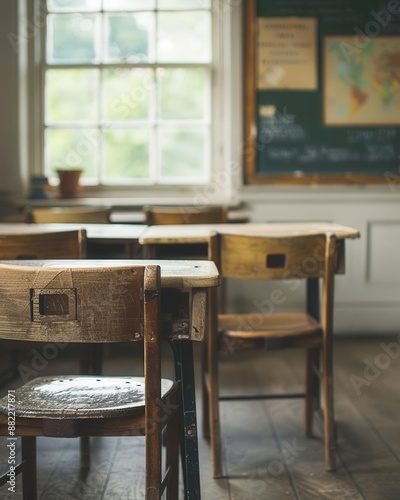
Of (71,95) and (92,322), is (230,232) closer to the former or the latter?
(92,322)

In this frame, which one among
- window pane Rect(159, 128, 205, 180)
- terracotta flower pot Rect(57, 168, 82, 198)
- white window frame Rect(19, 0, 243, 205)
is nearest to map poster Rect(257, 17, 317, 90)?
white window frame Rect(19, 0, 243, 205)

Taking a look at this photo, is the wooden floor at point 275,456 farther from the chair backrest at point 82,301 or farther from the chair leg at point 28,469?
the chair backrest at point 82,301

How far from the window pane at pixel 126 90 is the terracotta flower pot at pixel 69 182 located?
0.45m

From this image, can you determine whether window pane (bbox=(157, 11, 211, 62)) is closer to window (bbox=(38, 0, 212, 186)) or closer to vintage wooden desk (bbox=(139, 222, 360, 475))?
window (bbox=(38, 0, 212, 186))

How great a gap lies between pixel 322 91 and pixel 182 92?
2.81 feet

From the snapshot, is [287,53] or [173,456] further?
[287,53]

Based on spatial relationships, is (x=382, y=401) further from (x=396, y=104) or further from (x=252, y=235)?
(x=396, y=104)

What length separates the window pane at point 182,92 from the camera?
4.47 meters

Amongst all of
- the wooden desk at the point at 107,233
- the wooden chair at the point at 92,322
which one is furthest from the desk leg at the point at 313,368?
the wooden chair at the point at 92,322

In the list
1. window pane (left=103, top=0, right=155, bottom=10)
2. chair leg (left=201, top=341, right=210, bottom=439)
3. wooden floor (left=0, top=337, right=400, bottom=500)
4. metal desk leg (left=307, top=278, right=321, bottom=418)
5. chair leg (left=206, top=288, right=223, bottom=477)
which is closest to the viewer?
wooden floor (left=0, top=337, right=400, bottom=500)

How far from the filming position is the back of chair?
7.06ft

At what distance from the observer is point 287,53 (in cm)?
427

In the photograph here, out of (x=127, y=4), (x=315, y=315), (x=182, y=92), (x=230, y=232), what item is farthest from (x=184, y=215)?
(x=127, y=4)

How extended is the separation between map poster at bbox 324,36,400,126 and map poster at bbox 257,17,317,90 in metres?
0.10
